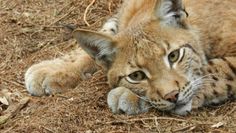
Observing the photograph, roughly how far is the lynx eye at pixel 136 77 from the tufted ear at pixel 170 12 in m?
0.43

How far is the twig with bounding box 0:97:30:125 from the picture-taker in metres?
4.73

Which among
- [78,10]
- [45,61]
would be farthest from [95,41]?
[78,10]

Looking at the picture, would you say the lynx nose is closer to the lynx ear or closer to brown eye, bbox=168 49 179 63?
brown eye, bbox=168 49 179 63

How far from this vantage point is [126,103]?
4.49 meters

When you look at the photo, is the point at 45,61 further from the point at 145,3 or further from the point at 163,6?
the point at 163,6

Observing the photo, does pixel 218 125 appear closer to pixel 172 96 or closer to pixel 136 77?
pixel 172 96

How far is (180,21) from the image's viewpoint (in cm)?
464

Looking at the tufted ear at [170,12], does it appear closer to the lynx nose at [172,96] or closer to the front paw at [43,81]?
the lynx nose at [172,96]

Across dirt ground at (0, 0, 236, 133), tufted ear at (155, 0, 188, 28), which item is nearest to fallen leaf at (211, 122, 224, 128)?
dirt ground at (0, 0, 236, 133)

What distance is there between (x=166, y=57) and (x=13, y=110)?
1.29 metres

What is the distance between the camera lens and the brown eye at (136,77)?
4363 mm

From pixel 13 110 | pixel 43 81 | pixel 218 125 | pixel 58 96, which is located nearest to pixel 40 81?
pixel 43 81

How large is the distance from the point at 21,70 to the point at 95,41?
1295mm

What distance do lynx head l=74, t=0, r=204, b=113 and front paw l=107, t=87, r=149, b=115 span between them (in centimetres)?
5
